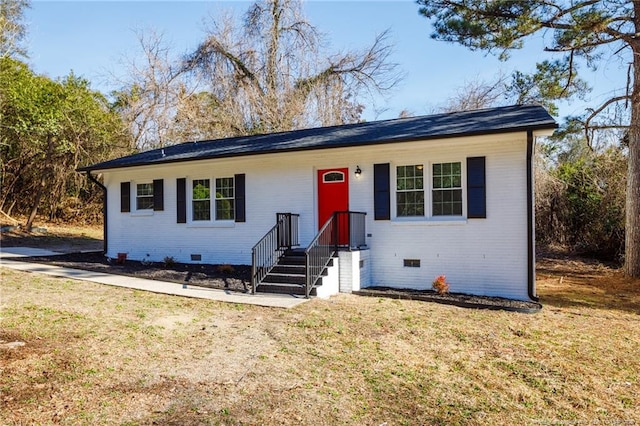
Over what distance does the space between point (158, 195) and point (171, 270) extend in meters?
2.64

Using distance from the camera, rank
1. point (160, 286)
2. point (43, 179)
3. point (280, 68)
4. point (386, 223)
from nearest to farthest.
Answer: point (160, 286) < point (386, 223) < point (43, 179) < point (280, 68)

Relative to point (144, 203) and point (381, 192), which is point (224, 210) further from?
point (381, 192)

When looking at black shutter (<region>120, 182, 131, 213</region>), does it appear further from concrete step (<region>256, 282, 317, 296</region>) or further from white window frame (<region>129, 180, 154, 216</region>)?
concrete step (<region>256, 282, 317, 296</region>)

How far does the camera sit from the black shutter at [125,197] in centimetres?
1309

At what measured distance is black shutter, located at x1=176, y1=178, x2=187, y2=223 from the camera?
12.1 m

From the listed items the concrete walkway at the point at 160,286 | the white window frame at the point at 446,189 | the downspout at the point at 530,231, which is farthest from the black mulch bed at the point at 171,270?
the downspout at the point at 530,231

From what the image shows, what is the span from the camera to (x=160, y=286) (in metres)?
9.05

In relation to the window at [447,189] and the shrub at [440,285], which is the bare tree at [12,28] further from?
the shrub at [440,285]

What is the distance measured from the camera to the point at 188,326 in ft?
20.2

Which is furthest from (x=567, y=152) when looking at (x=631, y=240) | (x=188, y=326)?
(x=188, y=326)

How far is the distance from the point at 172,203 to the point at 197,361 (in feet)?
27.1

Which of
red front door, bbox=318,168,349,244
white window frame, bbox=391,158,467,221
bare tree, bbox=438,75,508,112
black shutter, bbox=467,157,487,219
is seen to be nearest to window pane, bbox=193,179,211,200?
red front door, bbox=318,168,349,244

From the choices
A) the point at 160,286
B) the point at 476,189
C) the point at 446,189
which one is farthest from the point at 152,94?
the point at 476,189

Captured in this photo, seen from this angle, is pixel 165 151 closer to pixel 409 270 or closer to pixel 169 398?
pixel 409 270
